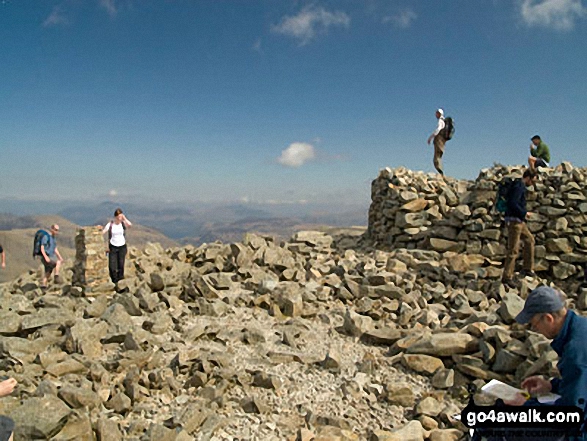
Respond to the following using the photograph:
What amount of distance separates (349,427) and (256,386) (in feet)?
4.98

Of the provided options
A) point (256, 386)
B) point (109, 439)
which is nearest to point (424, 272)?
point (256, 386)

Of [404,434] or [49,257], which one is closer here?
[404,434]

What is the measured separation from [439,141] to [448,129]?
22.5 inches

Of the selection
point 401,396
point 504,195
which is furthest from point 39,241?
point 504,195

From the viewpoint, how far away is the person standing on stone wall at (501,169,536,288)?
984cm

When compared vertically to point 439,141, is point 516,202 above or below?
below

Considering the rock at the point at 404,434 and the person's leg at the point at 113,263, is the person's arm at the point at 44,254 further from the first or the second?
the rock at the point at 404,434

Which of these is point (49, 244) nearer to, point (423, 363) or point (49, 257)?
point (49, 257)

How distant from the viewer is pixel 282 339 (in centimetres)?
715

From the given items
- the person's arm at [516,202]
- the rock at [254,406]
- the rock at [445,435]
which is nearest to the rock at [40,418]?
the rock at [254,406]

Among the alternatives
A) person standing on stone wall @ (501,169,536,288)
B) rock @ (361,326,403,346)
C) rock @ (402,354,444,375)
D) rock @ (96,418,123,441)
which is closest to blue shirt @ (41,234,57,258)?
rock @ (96,418,123,441)

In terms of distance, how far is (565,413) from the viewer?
281 centimetres

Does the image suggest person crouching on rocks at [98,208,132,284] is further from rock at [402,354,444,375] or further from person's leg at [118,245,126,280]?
rock at [402,354,444,375]

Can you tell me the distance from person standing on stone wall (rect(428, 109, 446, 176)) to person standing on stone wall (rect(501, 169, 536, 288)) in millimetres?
4348
